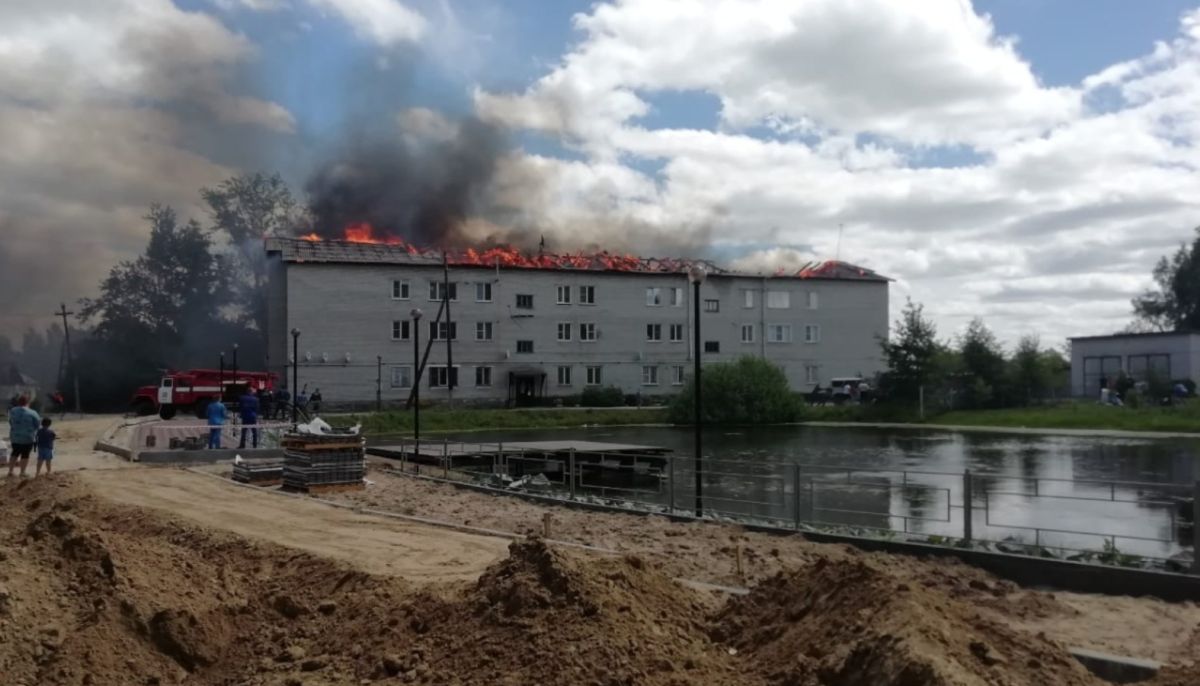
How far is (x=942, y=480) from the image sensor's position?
2192 centimetres

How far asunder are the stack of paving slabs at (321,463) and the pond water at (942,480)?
581 centimetres

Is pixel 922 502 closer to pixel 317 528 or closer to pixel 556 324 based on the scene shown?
pixel 317 528

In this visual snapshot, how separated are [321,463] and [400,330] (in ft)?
124

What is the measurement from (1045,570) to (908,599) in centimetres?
475

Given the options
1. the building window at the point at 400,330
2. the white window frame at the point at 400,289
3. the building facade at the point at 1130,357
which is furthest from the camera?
the white window frame at the point at 400,289

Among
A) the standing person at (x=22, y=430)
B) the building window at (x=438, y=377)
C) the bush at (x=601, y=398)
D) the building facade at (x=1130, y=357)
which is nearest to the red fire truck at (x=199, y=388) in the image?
the building window at (x=438, y=377)

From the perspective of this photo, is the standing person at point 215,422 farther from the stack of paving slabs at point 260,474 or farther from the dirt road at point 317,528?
the stack of paving slabs at point 260,474

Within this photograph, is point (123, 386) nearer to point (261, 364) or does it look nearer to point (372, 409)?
point (261, 364)

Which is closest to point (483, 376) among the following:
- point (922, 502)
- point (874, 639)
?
point (922, 502)

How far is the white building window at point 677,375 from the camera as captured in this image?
204 feet

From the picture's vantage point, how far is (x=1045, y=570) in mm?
9773

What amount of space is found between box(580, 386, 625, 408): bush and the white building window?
6.10m

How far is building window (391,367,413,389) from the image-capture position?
54.5 m

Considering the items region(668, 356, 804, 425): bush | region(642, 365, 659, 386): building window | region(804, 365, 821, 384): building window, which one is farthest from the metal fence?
region(804, 365, 821, 384): building window
